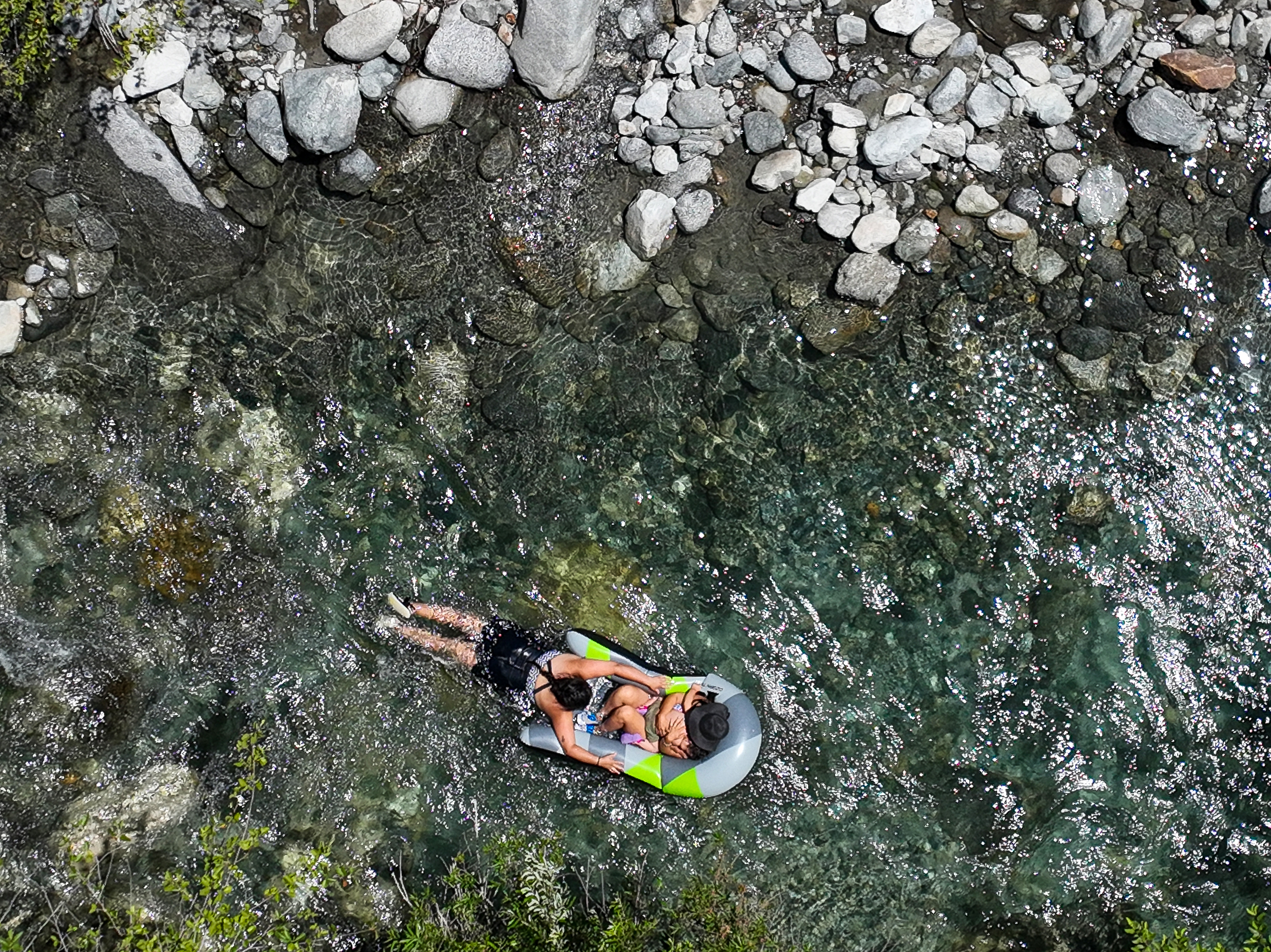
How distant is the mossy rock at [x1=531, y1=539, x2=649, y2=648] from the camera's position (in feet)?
22.0

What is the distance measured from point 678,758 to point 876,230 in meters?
3.77

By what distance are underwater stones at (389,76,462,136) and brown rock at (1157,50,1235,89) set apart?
4677 mm

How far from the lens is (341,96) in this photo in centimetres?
614

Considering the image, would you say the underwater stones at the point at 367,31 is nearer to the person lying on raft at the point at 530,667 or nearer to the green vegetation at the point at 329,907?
the person lying on raft at the point at 530,667

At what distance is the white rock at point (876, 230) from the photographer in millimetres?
6277

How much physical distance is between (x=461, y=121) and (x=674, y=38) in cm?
153

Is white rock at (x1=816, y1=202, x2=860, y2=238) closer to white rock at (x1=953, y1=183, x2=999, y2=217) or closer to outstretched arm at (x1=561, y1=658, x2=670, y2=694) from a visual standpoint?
white rock at (x1=953, y1=183, x2=999, y2=217)

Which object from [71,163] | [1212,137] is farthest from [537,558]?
[1212,137]

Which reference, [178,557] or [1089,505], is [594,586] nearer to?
[178,557]

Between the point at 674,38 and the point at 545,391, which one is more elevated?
the point at 674,38

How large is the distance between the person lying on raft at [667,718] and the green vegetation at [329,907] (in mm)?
868

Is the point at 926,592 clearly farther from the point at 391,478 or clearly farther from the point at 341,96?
the point at 341,96

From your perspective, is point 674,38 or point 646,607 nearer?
point 674,38

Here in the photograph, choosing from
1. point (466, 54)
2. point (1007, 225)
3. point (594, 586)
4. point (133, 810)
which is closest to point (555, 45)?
point (466, 54)
